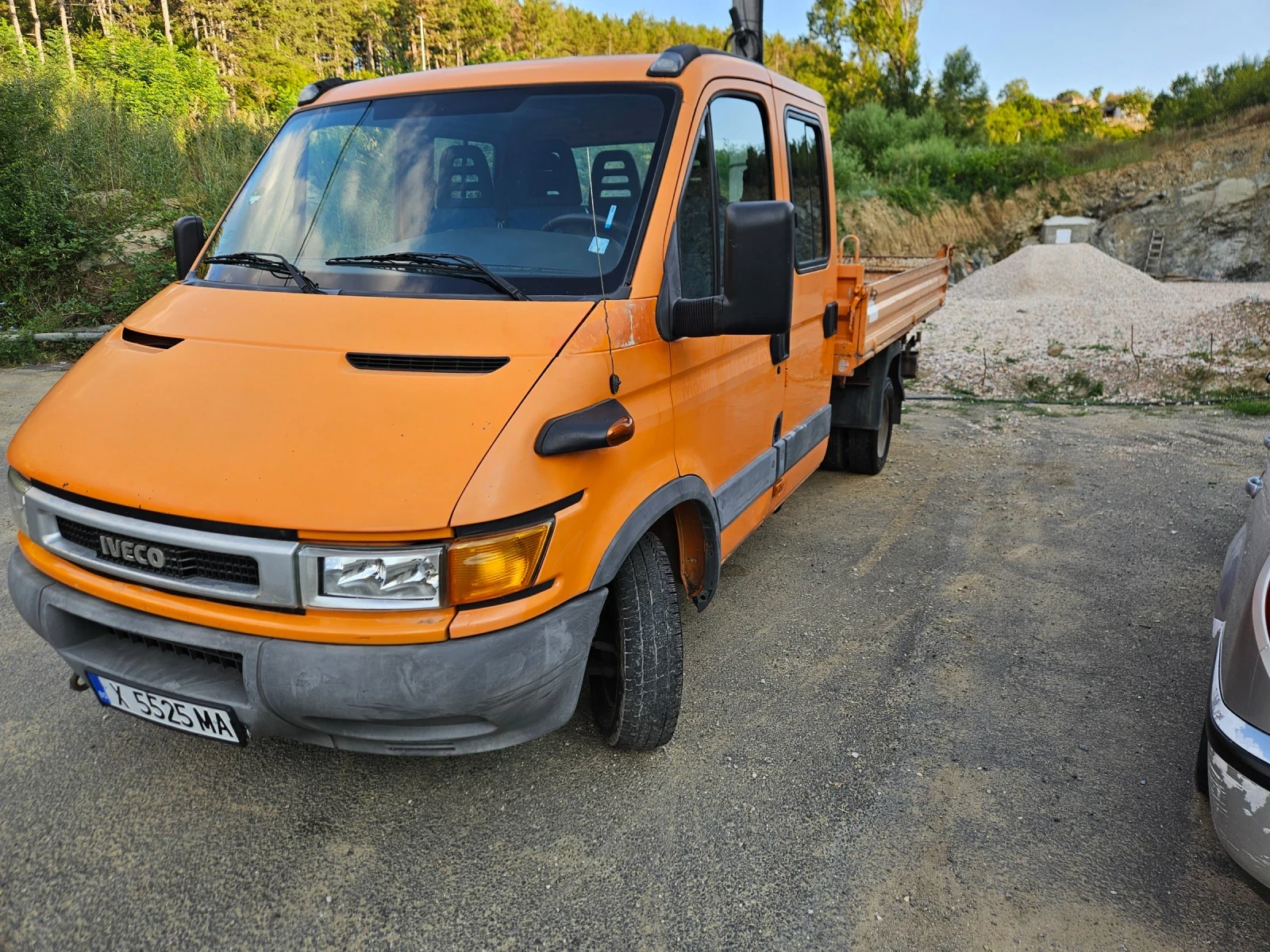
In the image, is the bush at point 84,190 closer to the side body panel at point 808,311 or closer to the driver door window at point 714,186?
the side body panel at point 808,311

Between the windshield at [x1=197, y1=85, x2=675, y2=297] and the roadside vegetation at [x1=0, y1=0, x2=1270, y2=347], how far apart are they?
4.74 meters

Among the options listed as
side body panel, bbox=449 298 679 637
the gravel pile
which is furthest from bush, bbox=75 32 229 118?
side body panel, bbox=449 298 679 637

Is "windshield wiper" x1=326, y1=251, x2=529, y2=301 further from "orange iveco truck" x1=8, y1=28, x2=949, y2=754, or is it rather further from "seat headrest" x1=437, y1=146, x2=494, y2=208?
"seat headrest" x1=437, y1=146, x2=494, y2=208

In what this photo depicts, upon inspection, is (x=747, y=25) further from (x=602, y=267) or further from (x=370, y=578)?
(x=370, y=578)

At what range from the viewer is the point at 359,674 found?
2.11 m

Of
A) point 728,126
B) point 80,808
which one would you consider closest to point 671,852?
point 80,808

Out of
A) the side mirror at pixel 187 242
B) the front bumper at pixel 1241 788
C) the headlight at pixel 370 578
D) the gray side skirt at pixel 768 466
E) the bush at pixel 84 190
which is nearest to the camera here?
the front bumper at pixel 1241 788

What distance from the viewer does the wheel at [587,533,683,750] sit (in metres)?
2.69

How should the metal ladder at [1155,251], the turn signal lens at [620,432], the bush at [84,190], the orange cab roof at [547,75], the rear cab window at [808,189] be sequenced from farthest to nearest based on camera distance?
the metal ladder at [1155,251], the bush at [84,190], the rear cab window at [808,189], the orange cab roof at [547,75], the turn signal lens at [620,432]

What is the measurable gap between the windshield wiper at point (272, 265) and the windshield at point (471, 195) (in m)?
0.01

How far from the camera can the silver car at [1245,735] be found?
196 cm

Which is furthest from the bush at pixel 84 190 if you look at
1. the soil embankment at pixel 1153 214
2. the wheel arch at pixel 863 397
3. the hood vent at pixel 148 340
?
the soil embankment at pixel 1153 214

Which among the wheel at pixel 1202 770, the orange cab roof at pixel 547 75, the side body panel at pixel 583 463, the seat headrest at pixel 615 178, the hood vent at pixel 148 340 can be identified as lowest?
the wheel at pixel 1202 770

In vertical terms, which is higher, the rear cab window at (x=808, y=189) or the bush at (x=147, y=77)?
the bush at (x=147, y=77)
